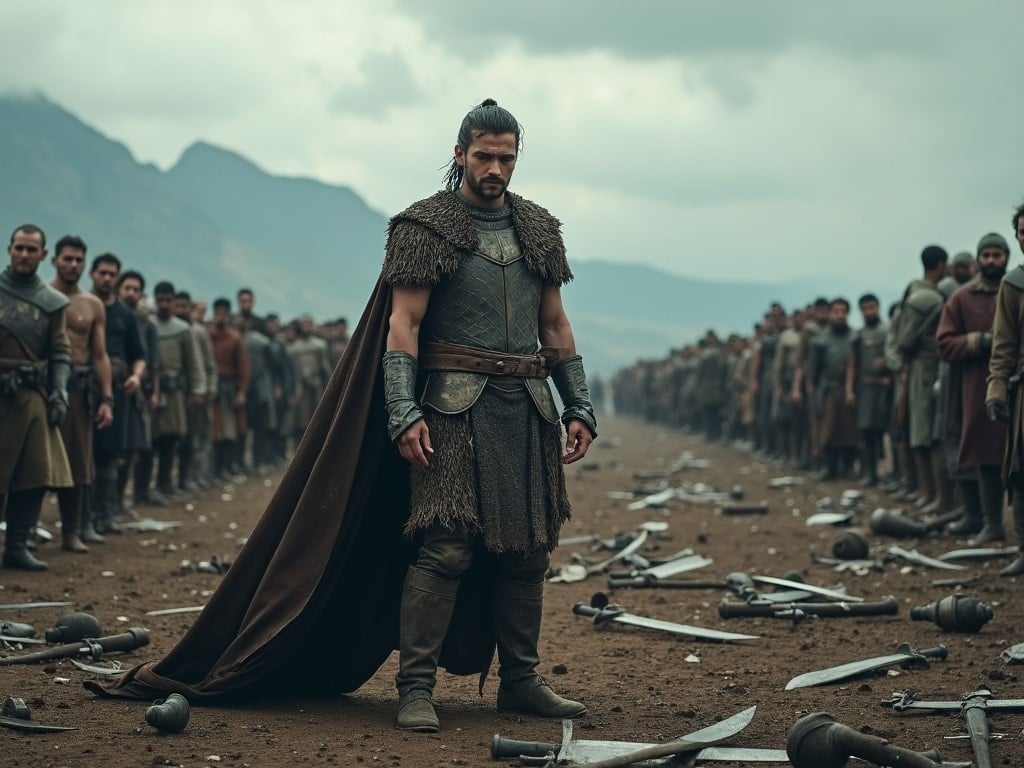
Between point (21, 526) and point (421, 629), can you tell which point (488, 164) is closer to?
point (421, 629)

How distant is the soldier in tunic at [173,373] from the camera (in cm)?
1548

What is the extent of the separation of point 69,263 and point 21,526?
1.91m

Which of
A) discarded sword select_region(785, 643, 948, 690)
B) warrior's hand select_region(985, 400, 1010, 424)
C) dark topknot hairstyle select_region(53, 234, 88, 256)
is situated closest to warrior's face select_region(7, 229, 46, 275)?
dark topknot hairstyle select_region(53, 234, 88, 256)

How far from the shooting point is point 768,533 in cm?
1324

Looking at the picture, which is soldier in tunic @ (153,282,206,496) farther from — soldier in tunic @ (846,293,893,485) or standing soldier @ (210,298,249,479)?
soldier in tunic @ (846,293,893,485)

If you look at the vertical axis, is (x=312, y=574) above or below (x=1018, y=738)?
above

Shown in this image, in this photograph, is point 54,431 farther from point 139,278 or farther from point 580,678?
point 580,678

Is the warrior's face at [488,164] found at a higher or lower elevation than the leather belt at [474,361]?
higher

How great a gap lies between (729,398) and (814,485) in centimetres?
1345

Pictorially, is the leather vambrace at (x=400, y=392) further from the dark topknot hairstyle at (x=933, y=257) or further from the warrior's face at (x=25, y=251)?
the dark topknot hairstyle at (x=933, y=257)

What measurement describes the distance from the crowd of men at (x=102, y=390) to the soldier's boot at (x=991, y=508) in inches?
Result: 264

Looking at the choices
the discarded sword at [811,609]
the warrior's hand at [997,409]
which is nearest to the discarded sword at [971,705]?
the discarded sword at [811,609]

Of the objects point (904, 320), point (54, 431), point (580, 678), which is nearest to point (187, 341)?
point (54, 431)

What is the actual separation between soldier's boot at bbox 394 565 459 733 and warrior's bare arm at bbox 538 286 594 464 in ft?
2.51
